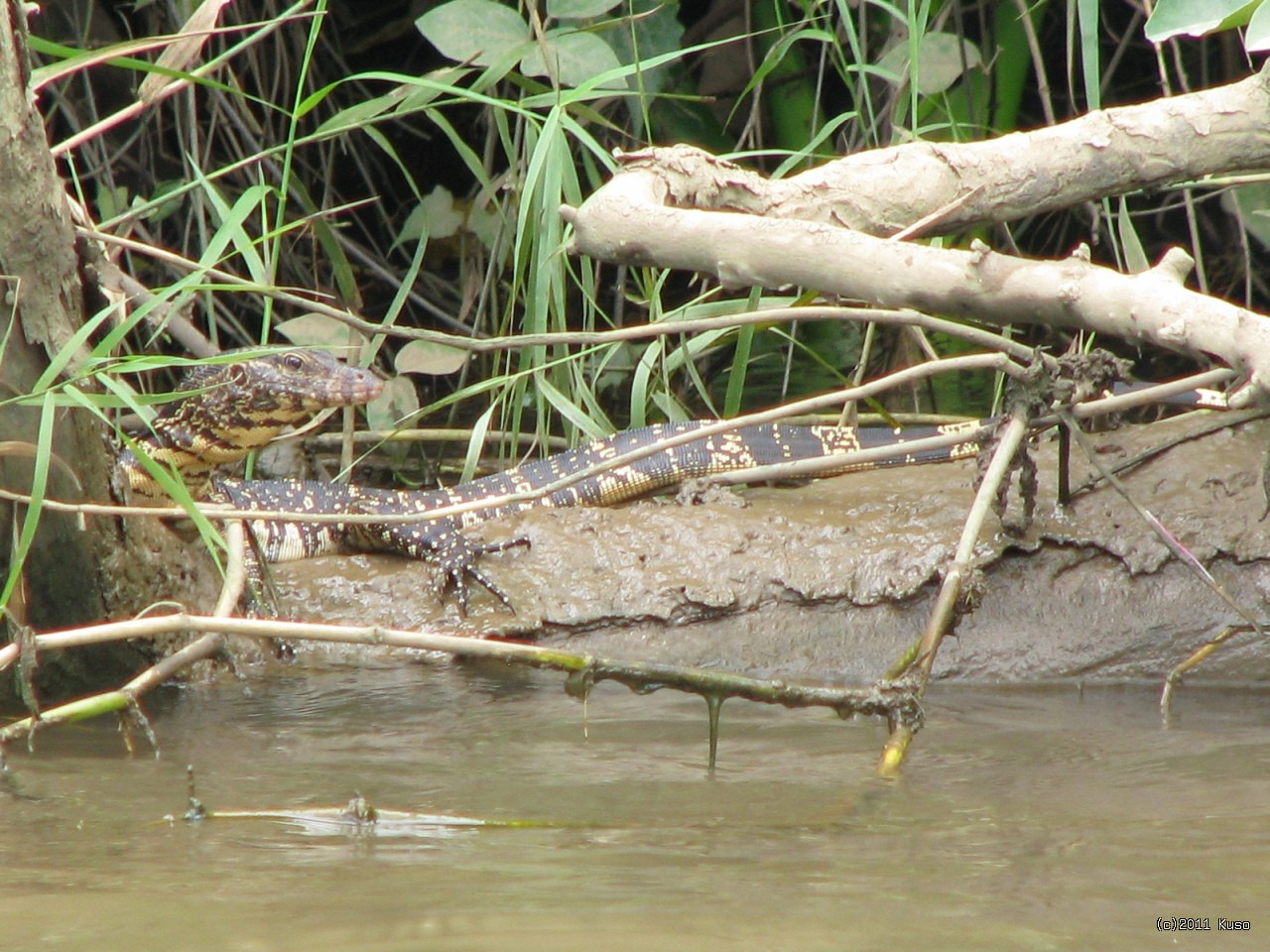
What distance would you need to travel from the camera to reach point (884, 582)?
3.69 metres


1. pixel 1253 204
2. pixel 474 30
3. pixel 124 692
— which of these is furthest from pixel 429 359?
pixel 1253 204

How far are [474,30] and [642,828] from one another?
118 inches

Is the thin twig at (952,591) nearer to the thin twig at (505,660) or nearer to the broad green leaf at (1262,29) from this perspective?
the thin twig at (505,660)

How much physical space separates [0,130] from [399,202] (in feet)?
11.4

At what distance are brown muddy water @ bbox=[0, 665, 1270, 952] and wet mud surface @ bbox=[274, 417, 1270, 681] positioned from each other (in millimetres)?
159

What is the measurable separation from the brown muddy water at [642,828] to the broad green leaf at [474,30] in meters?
2.09

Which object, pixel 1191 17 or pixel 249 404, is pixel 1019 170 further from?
pixel 249 404

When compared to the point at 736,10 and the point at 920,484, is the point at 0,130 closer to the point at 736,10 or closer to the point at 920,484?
the point at 920,484

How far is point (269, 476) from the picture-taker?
5738mm

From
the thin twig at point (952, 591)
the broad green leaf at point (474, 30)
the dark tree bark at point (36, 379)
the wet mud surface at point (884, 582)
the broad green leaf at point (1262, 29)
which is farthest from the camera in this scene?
the broad green leaf at point (474, 30)

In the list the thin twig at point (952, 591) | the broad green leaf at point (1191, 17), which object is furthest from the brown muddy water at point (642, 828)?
the broad green leaf at point (1191, 17)

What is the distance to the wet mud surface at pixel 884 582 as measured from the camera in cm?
354

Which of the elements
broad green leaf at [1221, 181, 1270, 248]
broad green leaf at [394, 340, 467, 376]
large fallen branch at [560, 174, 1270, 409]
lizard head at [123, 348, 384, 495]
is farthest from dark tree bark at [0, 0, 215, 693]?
broad green leaf at [1221, 181, 1270, 248]

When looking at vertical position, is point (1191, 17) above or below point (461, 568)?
above
